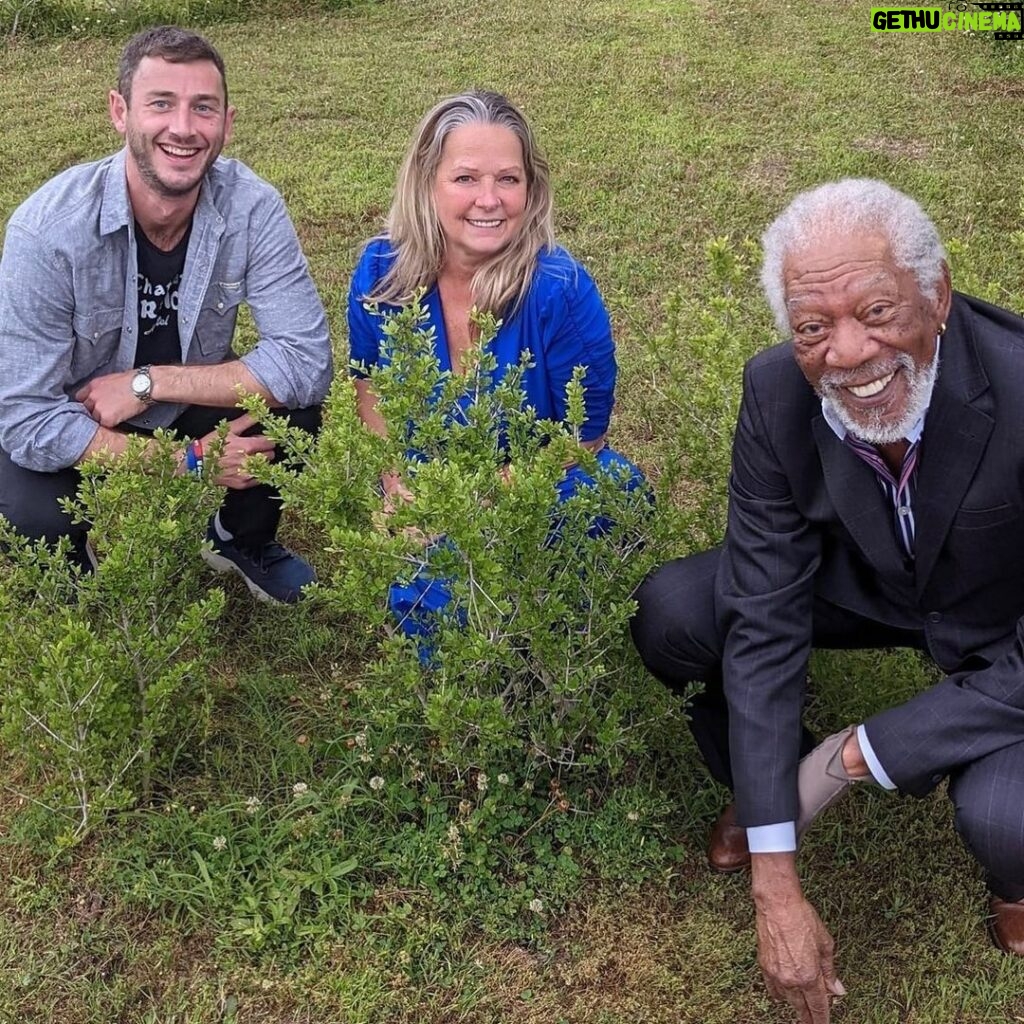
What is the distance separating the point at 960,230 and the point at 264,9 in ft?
25.6

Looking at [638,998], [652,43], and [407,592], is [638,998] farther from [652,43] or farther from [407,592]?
[652,43]

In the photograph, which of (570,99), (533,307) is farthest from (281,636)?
(570,99)

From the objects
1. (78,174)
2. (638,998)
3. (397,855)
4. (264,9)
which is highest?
(264,9)

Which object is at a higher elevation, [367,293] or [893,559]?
[367,293]

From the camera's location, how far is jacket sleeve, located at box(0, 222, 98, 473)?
3.22 meters

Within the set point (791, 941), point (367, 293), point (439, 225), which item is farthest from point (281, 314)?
point (791, 941)

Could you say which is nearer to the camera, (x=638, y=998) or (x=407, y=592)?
(x=638, y=998)

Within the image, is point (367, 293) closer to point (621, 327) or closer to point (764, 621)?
point (764, 621)

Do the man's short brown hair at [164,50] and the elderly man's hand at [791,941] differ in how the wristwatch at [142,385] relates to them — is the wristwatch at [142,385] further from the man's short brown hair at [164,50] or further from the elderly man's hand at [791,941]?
the elderly man's hand at [791,941]

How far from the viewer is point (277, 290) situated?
11.7 feet

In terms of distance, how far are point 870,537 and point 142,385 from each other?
220 cm

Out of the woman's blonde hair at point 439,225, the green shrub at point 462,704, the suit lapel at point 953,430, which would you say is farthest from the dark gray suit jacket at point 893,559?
the woman's blonde hair at point 439,225

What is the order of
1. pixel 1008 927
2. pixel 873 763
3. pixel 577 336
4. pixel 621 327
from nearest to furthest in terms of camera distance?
pixel 873 763, pixel 1008 927, pixel 577 336, pixel 621 327

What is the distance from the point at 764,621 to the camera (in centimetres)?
248
